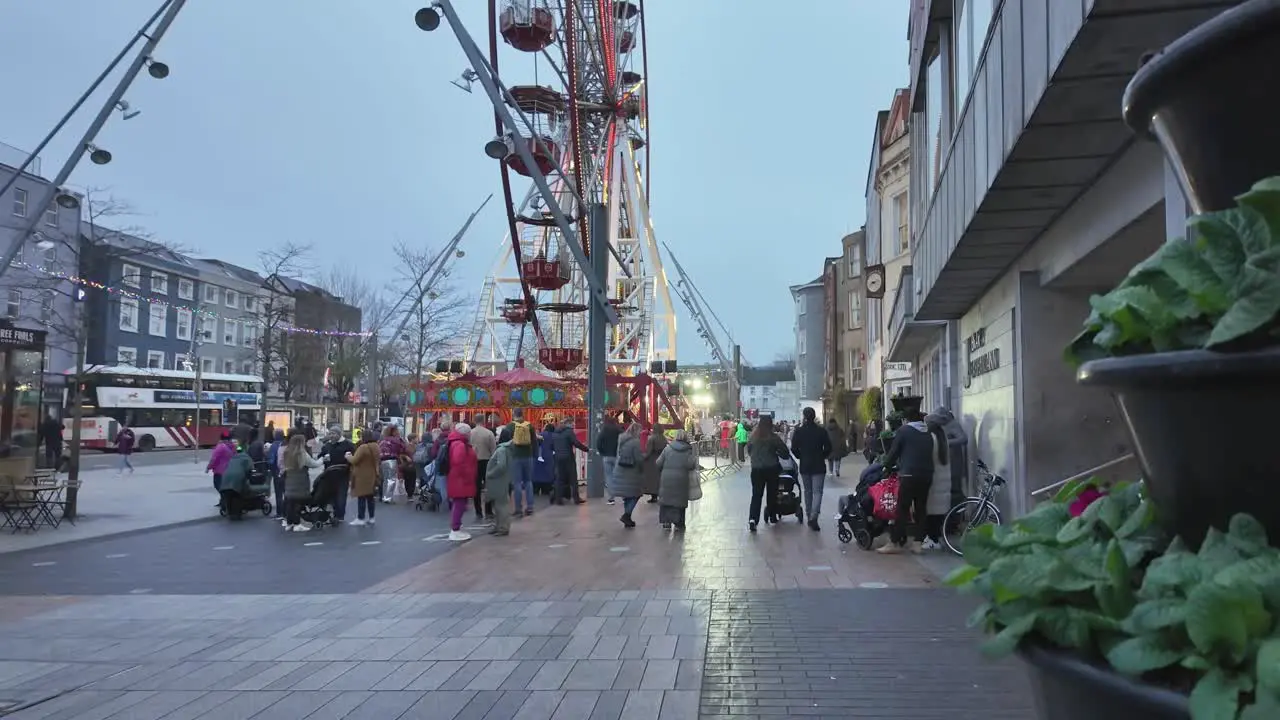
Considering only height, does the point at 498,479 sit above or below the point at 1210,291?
below

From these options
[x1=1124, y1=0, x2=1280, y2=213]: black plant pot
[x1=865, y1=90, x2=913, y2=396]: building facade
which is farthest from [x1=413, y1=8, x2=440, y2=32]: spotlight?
[x1=865, y1=90, x2=913, y2=396]: building facade

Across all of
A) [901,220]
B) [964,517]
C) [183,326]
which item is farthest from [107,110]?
[183,326]

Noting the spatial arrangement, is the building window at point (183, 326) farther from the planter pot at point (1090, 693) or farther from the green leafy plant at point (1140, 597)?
the planter pot at point (1090, 693)

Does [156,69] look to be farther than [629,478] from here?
No

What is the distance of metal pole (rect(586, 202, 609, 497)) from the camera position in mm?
19406

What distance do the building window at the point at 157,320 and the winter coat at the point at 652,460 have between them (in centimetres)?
4928

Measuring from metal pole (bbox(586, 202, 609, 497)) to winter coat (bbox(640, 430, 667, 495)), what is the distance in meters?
2.86

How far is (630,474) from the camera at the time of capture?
1425 centimetres

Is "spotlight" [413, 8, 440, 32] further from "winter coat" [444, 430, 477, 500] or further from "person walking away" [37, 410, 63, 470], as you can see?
"person walking away" [37, 410, 63, 470]

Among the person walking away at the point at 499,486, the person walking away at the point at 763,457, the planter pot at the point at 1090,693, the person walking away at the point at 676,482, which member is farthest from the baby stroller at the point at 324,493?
the planter pot at the point at 1090,693

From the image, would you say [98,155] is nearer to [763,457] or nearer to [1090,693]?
[763,457]

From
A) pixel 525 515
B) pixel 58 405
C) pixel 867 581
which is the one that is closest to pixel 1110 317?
pixel 867 581

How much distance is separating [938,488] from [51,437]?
16.6 m

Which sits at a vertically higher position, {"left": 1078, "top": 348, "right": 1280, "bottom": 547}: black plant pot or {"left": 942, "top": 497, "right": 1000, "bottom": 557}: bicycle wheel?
{"left": 1078, "top": 348, "right": 1280, "bottom": 547}: black plant pot
